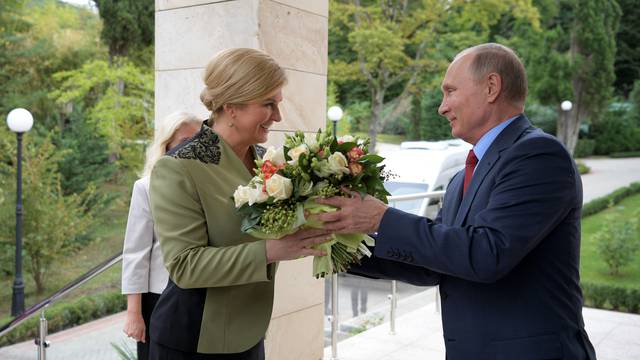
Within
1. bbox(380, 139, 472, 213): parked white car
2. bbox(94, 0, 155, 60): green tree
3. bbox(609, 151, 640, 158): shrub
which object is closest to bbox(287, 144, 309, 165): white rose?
bbox(380, 139, 472, 213): parked white car

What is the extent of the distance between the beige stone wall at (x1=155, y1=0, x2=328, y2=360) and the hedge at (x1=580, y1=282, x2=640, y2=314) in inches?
257

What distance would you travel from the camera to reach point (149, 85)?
14.8 metres

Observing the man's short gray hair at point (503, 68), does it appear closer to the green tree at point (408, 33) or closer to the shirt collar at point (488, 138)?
the shirt collar at point (488, 138)

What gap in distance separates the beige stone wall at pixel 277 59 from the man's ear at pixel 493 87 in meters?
1.81

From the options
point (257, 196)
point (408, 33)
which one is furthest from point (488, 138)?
point (408, 33)

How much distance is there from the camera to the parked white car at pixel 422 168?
1199cm

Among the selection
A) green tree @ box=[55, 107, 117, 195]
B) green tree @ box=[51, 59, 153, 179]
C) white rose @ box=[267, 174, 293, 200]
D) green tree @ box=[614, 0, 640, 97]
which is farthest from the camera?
green tree @ box=[614, 0, 640, 97]

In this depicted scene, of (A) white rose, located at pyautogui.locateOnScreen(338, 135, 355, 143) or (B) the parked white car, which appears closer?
(A) white rose, located at pyautogui.locateOnScreen(338, 135, 355, 143)

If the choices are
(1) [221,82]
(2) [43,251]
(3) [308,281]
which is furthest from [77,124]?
(1) [221,82]

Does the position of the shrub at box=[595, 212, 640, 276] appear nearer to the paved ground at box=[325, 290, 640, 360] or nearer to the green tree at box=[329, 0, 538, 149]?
the paved ground at box=[325, 290, 640, 360]

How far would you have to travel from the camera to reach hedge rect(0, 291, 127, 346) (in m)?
8.88

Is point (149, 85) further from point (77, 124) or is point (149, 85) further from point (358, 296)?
point (358, 296)

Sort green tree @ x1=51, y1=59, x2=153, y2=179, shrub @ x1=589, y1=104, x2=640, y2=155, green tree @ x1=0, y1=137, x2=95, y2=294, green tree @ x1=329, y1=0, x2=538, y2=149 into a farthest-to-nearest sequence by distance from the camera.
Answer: shrub @ x1=589, y1=104, x2=640, y2=155
green tree @ x1=329, y1=0, x2=538, y2=149
green tree @ x1=51, y1=59, x2=153, y2=179
green tree @ x1=0, y1=137, x2=95, y2=294

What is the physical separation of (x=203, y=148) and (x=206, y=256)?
0.37m
